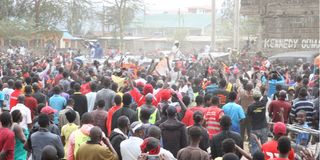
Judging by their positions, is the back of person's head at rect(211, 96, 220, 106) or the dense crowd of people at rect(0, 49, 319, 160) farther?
the back of person's head at rect(211, 96, 220, 106)

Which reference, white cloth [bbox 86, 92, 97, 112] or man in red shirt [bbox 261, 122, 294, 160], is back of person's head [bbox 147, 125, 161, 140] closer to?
man in red shirt [bbox 261, 122, 294, 160]

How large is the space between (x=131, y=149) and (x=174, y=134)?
1.34 meters

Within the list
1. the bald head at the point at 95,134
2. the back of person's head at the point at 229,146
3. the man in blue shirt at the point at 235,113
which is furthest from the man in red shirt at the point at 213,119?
the bald head at the point at 95,134

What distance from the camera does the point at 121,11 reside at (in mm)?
55938

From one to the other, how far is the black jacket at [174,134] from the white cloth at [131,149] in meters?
1.21

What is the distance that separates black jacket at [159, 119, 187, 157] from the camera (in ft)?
30.1

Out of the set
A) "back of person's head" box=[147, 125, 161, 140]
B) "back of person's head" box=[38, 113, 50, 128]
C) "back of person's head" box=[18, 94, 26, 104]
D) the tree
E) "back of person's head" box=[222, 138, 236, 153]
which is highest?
the tree

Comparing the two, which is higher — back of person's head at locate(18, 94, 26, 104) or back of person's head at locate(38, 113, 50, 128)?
back of person's head at locate(18, 94, 26, 104)

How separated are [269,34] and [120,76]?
880 inches

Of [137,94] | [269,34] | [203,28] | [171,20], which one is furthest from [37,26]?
[171,20]

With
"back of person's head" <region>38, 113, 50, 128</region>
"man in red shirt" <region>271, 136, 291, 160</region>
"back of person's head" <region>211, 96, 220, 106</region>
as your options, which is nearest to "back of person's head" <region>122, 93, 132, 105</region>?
"back of person's head" <region>211, 96, 220, 106</region>

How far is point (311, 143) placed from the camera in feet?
30.6

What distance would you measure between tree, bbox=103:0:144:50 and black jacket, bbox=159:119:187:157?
44.4m

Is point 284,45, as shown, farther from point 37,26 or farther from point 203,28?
point 203,28
